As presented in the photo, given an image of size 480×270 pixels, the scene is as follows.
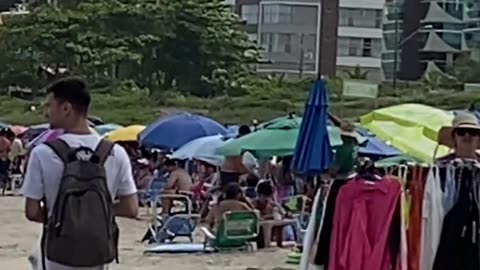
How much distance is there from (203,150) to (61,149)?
593 inches

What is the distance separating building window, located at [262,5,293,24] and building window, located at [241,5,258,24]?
0.92 meters

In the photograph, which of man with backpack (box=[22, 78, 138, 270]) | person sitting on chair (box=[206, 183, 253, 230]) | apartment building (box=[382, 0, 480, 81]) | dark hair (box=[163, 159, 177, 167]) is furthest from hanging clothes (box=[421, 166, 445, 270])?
apartment building (box=[382, 0, 480, 81])

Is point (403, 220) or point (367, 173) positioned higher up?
point (367, 173)

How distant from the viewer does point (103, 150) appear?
5461 millimetres

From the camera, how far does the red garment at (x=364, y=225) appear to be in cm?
776

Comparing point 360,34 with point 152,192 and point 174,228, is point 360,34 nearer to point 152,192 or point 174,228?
point 152,192

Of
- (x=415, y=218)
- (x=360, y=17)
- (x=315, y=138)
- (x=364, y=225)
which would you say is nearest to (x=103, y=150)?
(x=364, y=225)

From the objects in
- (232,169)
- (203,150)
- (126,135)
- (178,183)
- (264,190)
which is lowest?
(126,135)

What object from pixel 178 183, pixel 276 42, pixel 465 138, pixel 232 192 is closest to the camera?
pixel 465 138

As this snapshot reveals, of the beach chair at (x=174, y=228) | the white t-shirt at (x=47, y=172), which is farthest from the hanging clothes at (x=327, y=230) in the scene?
the beach chair at (x=174, y=228)

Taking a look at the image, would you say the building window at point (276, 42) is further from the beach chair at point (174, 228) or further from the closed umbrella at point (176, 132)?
the beach chair at point (174, 228)

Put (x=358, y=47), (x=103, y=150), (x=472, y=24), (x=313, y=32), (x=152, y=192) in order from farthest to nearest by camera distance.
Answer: (x=358, y=47) < (x=313, y=32) < (x=472, y=24) < (x=152, y=192) < (x=103, y=150)

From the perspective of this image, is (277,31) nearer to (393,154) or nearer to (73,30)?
(73,30)

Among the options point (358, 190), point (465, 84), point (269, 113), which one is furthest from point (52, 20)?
point (358, 190)
